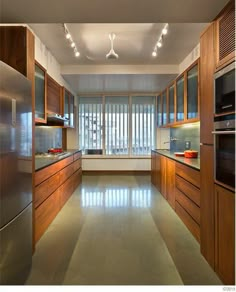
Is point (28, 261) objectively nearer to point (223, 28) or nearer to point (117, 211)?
point (117, 211)

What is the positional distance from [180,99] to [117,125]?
3419 mm

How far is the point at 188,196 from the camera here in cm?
298

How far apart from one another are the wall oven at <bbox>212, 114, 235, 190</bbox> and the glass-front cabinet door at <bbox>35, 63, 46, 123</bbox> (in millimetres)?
2411

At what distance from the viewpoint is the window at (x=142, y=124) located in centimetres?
750

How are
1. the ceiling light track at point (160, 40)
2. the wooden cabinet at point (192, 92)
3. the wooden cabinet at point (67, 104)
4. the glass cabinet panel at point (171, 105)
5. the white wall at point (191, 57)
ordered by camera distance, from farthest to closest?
the wooden cabinet at point (67, 104), the glass cabinet panel at point (171, 105), the white wall at point (191, 57), the wooden cabinet at point (192, 92), the ceiling light track at point (160, 40)

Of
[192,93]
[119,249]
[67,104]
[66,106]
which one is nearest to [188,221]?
[119,249]

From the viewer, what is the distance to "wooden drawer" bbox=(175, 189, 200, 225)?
265 cm

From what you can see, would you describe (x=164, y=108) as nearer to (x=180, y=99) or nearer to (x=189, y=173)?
(x=180, y=99)

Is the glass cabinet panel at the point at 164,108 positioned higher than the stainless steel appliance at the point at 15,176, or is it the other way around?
the glass cabinet panel at the point at 164,108

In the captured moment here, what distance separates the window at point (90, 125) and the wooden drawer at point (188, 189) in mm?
4317

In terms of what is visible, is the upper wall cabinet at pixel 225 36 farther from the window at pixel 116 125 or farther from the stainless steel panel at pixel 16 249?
the window at pixel 116 125

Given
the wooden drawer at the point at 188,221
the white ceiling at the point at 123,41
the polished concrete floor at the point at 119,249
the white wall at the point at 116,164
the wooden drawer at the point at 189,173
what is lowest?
the polished concrete floor at the point at 119,249

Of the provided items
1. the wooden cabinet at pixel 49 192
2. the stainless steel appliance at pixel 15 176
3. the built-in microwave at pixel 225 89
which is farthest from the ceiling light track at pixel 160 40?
the wooden cabinet at pixel 49 192

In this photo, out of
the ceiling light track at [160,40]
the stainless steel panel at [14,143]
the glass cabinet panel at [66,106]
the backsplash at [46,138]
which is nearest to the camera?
the stainless steel panel at [14,143]
